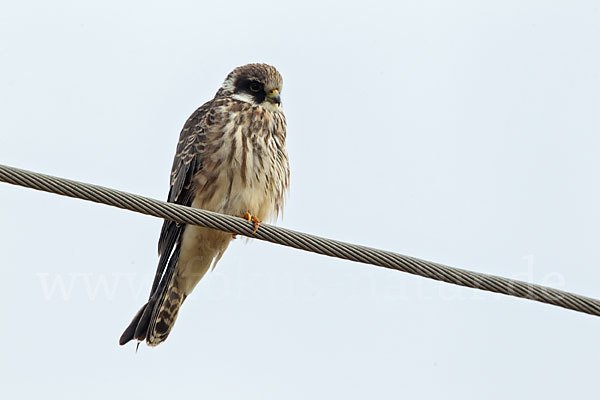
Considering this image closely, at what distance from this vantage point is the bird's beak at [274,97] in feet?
18.0

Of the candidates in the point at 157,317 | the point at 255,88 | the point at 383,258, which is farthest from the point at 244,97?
the point at 383,258

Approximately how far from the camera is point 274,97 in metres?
5.51

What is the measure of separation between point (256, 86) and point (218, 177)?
2.73 ft

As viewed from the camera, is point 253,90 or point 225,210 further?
point 253,90

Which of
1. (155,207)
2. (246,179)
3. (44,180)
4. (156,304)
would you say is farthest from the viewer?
(156,304)

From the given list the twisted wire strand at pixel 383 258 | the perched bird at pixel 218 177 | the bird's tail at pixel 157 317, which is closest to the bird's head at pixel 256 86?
the perched bird at pixel 218 177

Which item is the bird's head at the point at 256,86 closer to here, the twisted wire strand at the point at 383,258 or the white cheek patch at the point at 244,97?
the white cheek patch at the point at 244,97

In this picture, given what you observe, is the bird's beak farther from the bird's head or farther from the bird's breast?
the bird's breast

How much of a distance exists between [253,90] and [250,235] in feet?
6.54

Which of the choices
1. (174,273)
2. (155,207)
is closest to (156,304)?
(174,273)

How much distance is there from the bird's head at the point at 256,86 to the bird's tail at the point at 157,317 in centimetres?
125

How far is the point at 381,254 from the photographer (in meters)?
3.39

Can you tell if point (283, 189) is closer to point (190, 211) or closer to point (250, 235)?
point (250, 235)

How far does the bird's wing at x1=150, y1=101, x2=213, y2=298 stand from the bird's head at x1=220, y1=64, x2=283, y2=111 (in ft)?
0.71
